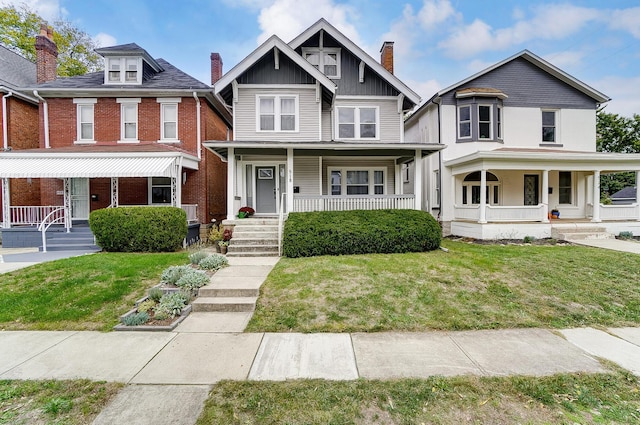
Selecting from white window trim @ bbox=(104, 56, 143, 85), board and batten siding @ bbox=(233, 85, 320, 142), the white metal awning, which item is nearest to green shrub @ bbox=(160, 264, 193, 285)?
the white metal awning

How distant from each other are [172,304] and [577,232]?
14.9 meters

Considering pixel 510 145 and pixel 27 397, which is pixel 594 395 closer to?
pixel 27 397

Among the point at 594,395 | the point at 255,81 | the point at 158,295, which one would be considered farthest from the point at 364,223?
the point at 255,81

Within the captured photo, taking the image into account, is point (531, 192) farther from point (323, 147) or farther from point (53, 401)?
point (53, 401)

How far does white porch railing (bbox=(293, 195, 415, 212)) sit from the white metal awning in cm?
526

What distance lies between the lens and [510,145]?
1430cm

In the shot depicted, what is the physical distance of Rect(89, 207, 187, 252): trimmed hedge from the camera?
9.59 metres

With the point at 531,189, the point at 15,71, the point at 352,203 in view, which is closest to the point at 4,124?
the point at 15,71

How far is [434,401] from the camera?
2.79 metres

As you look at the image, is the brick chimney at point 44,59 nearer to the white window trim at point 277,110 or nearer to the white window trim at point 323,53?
the white window trim at point 277,110

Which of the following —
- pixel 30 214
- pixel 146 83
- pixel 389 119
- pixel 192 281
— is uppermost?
pixel 146 83

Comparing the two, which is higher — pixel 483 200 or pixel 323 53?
pixel 323 53

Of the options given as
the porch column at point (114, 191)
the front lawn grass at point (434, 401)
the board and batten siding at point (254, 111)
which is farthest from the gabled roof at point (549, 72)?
the porch column at point (114, 191)

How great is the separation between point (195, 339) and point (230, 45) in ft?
60.0
